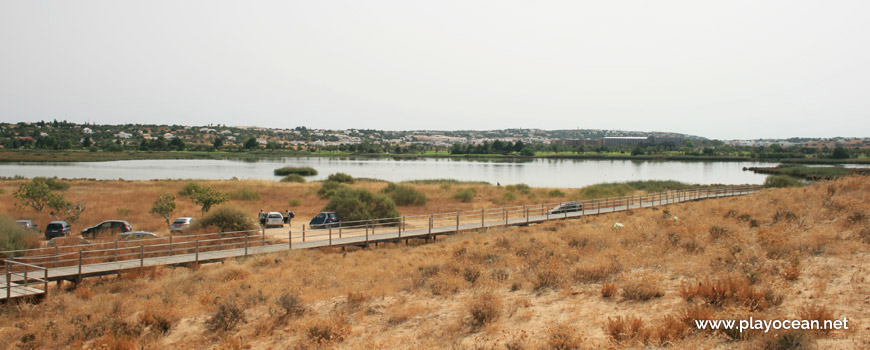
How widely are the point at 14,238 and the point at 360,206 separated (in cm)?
1540

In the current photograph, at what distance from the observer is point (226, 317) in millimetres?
9859

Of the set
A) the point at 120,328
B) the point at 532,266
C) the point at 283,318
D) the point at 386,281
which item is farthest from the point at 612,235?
the point at 120,328

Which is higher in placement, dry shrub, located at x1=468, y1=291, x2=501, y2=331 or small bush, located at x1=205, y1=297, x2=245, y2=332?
dry shrub, located at x1=468, y1=291, x2=501, y2=331

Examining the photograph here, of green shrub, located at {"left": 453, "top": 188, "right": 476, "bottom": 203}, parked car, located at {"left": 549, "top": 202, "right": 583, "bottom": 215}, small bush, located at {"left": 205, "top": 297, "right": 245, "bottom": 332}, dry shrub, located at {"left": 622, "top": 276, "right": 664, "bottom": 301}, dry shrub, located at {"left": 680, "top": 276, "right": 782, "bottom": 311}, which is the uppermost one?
dry shrub, located at {"left": 680, "top": 276, "right": 782, "bottom": 311}

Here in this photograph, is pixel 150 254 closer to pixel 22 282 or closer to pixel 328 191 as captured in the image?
pixel 22 282

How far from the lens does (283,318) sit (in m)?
9.89

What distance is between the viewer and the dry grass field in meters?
7.63

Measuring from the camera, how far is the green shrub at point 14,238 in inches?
619

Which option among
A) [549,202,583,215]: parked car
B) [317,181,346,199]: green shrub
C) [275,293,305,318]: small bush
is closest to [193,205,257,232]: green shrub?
[275,293,305,318]: small bush

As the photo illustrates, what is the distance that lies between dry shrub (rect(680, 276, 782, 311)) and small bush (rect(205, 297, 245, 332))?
335 inches

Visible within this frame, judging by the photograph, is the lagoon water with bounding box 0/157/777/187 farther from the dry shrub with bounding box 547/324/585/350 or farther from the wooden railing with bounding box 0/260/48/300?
the dry shrub with bounding box 547/324/585/350

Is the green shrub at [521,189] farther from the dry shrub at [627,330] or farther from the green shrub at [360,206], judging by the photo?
the dry shrub at [627,330]

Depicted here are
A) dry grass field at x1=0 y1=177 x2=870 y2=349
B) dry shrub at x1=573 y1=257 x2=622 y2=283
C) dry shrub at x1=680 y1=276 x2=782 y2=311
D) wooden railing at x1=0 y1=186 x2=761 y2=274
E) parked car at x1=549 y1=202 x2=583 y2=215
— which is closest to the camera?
dry grass field at x1=0 y1=177 x2=870 y2=349

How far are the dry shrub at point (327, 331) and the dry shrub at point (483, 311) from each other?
7.54 ft
